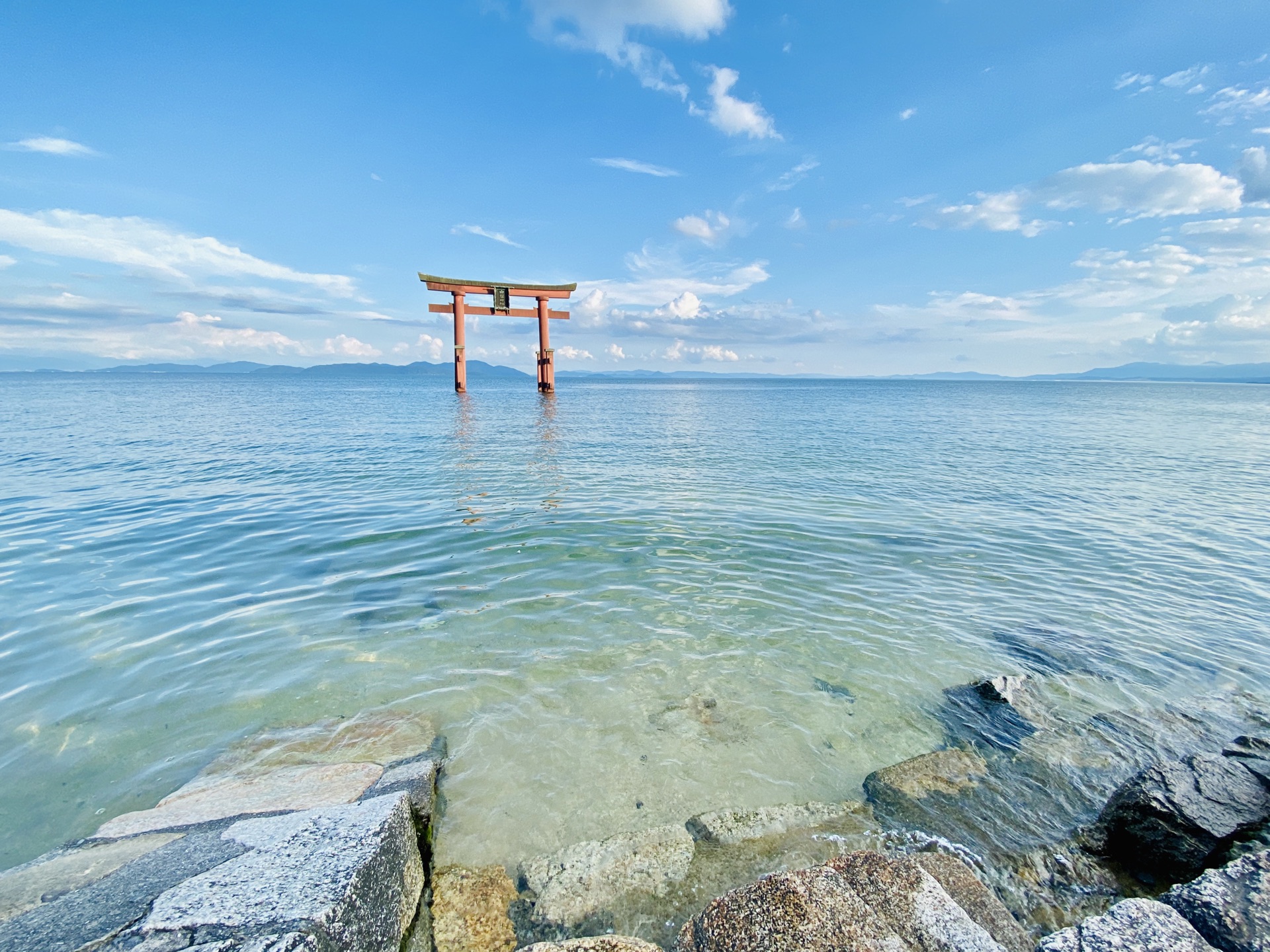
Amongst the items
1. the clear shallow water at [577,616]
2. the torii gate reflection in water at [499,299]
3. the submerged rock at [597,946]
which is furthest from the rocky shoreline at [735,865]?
the torii gate reflection in water at [499,299]

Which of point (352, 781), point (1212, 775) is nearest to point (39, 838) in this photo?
point (352, 781)

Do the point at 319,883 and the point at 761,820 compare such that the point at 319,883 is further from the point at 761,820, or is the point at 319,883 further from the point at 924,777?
the point at 924,777

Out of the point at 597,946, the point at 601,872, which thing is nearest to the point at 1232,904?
the point at 597,946

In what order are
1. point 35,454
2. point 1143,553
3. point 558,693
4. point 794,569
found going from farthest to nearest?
point 35,454
point 1143,553
point 794,569
point 558,693

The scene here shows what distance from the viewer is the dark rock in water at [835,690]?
5.72 meters

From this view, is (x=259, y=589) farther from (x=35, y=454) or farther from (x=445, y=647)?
(x=35, y=454)

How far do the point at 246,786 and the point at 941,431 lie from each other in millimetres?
36577

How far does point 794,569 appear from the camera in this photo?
30.0 ft

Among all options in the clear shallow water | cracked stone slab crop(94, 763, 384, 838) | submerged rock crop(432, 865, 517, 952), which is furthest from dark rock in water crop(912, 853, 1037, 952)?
cracked stone slab crop(94, 763, 384, 838)

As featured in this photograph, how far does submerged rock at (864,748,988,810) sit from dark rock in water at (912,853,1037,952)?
1.05 metres

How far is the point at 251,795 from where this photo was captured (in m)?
3.95

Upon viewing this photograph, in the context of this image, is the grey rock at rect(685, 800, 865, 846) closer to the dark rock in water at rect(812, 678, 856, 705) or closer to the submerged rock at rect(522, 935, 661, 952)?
the submerged rock at rect(522, 935, 661, 952)

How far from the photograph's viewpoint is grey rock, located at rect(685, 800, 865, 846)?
3854 millimetres

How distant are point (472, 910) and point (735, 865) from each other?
5.50 feet
